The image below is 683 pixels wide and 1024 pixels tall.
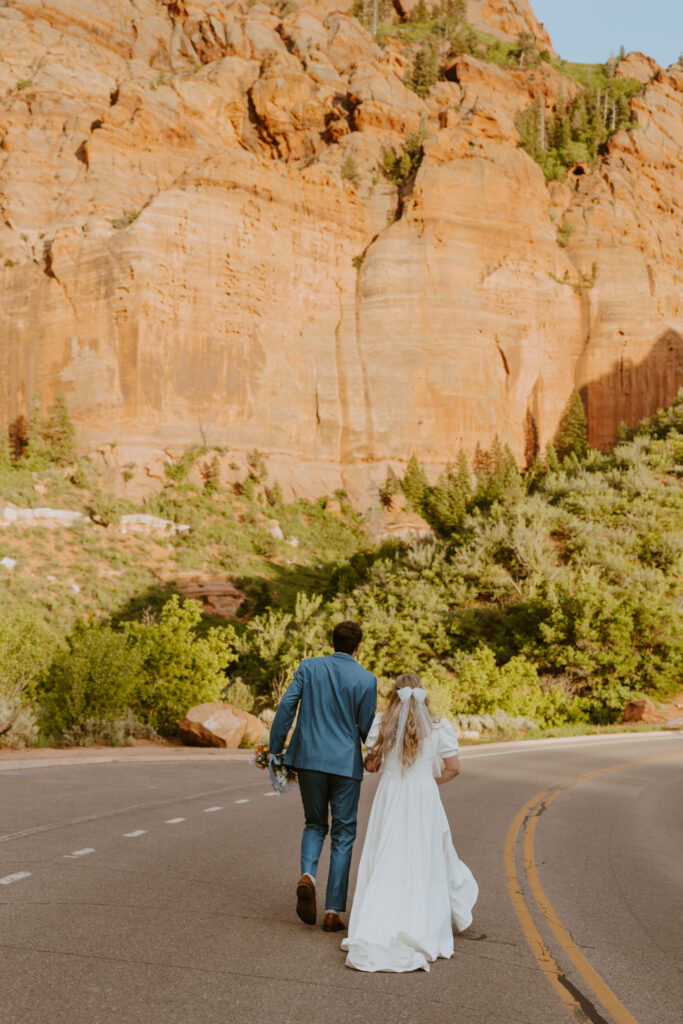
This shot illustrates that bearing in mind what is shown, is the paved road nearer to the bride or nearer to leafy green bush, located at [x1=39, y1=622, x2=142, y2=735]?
the bride

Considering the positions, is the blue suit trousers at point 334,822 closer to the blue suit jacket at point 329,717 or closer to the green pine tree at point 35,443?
the blue suit jacket at point 329,717

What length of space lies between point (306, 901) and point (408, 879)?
34.3 inches

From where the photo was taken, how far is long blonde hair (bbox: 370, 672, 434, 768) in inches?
222

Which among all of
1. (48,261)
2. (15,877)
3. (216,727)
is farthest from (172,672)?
(48,261)

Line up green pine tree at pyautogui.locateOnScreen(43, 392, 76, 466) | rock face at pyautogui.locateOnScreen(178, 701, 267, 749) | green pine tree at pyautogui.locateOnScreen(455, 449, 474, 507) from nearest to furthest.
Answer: rock face at pyautogui.locateOnScreen(178, 701, 267, 749) → green pine tree at pyautogui.locateOnScreen(43, 392, 76, 466) → green pine tree at pyautogui.locateOnScreen(455, 449, 474, 507)

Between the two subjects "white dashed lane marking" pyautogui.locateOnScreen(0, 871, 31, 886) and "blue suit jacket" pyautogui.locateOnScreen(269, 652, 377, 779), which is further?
"white dashed lane marking" pyautogui.locateOnScreen(0, 871, 31, 886)

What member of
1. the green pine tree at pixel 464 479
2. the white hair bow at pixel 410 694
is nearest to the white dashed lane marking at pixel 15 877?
the white hair bow at pixel 410 694

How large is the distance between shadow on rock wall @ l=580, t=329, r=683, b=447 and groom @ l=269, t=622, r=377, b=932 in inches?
2853

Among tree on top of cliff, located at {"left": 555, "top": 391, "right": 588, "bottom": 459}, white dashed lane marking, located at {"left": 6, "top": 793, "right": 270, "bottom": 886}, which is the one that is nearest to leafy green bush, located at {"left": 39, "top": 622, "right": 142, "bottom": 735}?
white dashed lane marking, located at {"left": 6, "top": 793, "right": 270, "bottom": 886}

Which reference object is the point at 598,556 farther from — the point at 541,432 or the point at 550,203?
the point at 550,203

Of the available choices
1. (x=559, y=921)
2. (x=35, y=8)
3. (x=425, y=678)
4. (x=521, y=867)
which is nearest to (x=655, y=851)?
(x=521, y=867)

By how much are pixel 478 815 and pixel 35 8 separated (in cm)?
9213

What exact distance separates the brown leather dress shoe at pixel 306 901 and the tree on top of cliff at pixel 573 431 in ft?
224

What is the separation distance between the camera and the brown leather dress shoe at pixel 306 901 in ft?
19.2
